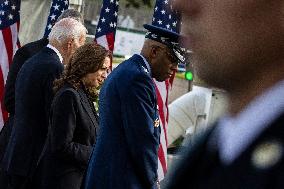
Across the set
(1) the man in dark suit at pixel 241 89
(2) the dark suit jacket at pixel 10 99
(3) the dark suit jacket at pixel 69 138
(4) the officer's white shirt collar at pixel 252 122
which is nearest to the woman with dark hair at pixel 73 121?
(3) the dark suit jacket at pixel 69 138

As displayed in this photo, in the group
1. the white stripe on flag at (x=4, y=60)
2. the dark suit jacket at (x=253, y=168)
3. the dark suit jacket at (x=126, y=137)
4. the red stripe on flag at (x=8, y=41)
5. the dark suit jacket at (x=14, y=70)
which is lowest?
the white stripe on flag at (x=4, y=60)

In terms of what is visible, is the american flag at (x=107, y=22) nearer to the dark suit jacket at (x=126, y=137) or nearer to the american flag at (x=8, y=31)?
the american flag at (x=8, y=31)

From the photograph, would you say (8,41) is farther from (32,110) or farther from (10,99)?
(32,110)

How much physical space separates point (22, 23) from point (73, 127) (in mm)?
4760

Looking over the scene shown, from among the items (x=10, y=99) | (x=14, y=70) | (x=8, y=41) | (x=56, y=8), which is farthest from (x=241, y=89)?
(x=8, y=41)

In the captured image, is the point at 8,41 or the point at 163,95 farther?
the point at 8,41

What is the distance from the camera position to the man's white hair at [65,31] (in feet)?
17.5

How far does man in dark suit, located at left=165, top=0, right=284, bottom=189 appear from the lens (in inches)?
39.6

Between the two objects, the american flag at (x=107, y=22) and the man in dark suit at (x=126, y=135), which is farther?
the american flag at (x=107, y=22)

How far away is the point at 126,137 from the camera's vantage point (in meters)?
3.68

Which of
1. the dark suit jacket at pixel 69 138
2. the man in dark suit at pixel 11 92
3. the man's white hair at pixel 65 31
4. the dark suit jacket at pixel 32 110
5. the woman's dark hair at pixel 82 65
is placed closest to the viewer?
the dark suit jacket at pixel 69 138

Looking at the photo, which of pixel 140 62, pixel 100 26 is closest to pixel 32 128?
pixel 140 62

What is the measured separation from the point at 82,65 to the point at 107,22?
3272 mm

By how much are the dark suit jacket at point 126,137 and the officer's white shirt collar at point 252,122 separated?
257 centimetres
